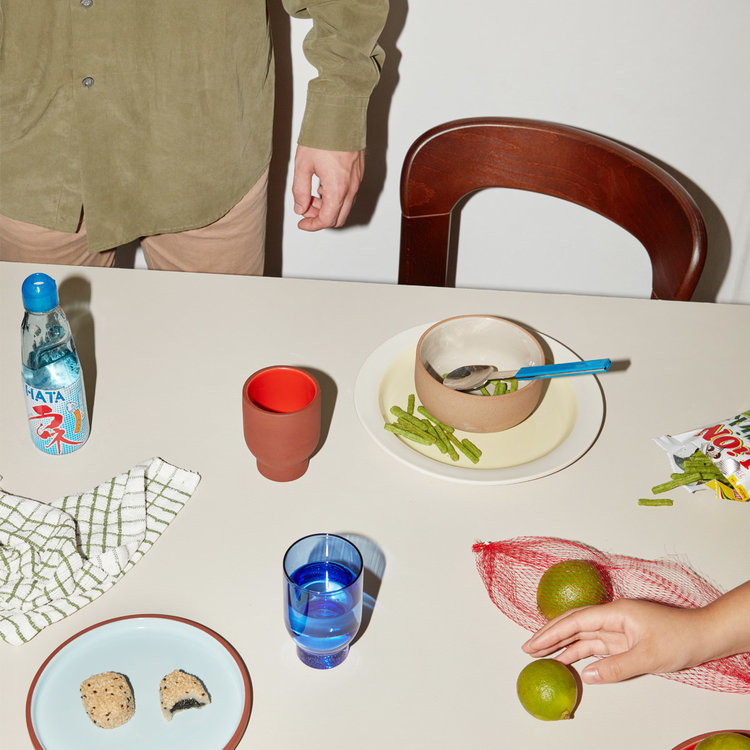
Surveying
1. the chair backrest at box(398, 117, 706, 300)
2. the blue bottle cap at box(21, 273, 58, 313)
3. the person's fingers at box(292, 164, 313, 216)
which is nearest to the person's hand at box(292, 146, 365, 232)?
the person's fingers at box(292, 164, 313, 216)

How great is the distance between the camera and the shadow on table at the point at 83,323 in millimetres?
1050

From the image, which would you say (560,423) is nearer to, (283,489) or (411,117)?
(283,489)

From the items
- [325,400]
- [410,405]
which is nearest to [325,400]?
[325,400]

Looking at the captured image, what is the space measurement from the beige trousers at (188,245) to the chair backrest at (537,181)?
0.32 metres

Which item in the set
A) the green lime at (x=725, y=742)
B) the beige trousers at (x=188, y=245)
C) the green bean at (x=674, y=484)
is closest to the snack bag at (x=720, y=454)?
the green bean at (x=674, y=484)

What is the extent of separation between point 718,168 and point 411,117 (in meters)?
0.80

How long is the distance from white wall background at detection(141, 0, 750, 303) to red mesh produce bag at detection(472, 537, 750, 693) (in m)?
1.39

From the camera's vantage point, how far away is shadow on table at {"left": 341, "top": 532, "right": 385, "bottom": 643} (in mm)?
795

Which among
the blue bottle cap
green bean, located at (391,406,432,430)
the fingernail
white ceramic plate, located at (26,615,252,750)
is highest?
the blue bottle cap

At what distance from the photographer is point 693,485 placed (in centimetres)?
93

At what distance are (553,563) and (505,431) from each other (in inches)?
8.2

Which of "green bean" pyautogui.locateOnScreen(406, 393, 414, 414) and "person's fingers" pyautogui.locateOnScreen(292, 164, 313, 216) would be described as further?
"person's fingers" pyautogui.locateOnScreen(292, 164, 313, 216)

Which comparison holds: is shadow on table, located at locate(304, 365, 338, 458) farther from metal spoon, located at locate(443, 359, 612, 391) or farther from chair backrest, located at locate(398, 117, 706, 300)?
chair backrest, located at locate(398, 117, 706, 300)

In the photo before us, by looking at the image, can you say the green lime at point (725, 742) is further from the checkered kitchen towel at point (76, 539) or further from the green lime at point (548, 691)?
the checkered kitchen towel at point (76, 539)
